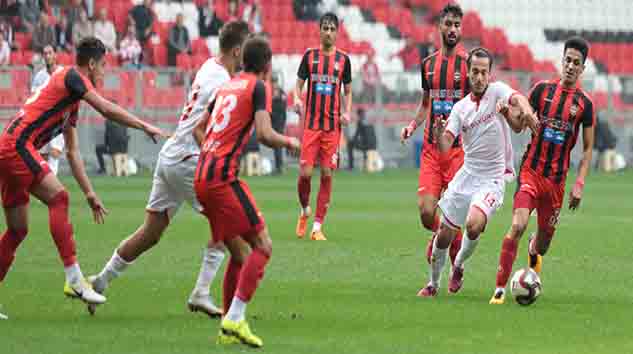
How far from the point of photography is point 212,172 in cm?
775

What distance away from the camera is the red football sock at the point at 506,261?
9.80 m

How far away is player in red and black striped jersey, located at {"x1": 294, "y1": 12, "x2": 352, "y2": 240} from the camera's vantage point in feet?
49.0

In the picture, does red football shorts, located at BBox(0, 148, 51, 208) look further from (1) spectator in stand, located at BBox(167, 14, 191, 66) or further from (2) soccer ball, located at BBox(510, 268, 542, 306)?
(1) spectator in stand, located at BBox(167, 14, 191, 66)

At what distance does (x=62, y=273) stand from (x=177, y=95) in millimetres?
16240

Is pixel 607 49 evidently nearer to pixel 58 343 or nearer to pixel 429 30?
pixel 429 30

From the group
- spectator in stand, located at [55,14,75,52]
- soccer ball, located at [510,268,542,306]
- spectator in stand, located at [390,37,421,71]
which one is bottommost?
spectator in stand, located at [390,37,421,71]

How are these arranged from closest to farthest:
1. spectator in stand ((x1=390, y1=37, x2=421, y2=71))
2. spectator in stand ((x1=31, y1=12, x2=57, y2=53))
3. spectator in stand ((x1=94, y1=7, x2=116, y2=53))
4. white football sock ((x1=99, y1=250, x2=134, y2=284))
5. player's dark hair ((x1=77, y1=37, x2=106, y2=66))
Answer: player's dark hair ((x1=77, y1=37, x2=106, y2=66)) < white football sock ((x1=99, y1=250, x2=134, y2=284)) < spectator in stand ((x1=31, y1=12, x2=57, y2=53)) < spectator in stand ((x1=94, y1=7, x2=116, y2=53)) < spectator in stand ((x1=390, y1=37, x2=421, y2=71))

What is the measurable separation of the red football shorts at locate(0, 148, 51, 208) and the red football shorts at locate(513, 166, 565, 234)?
3779 millimetres

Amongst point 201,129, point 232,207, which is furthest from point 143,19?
point 232,207

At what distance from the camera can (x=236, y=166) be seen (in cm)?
782

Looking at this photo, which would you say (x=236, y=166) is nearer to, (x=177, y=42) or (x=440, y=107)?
(x=440, y=107)

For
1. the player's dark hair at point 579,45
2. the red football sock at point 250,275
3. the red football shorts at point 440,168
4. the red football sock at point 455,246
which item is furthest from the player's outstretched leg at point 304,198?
the red football sock at point 250,275

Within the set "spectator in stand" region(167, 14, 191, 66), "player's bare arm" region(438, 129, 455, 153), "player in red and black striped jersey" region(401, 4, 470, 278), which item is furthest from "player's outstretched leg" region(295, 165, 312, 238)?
"spectator in stand" region(167, 14, 191, 66)

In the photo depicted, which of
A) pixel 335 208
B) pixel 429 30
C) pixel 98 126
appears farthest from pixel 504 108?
pixel 429 30
